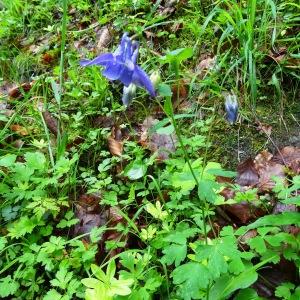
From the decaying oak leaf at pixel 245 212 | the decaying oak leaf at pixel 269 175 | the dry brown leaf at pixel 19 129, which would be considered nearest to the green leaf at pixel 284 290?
the decaying oak leaf at pixel 245 212

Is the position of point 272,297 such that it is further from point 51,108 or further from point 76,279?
point 51,108

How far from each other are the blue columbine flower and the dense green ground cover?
1.9 inches

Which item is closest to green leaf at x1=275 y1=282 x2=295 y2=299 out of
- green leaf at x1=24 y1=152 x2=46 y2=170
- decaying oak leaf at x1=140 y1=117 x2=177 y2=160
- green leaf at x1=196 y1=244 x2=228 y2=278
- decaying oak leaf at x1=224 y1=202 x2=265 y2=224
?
green leaf at x1=196 y1=244 x2=228 y2=278

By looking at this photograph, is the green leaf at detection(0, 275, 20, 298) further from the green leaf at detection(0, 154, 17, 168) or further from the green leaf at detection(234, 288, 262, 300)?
the green leaf at detection(234, 288, 262, 300)

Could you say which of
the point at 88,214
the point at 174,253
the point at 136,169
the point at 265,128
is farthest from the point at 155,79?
the point at 265,128

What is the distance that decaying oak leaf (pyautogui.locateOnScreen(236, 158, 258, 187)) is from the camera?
190 centimetres

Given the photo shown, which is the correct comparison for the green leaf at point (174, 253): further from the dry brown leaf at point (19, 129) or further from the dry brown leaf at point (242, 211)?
the dry brown leaf at point (19, 129)

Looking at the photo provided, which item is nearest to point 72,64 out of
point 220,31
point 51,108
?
point 51,108

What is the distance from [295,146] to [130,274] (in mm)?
1054

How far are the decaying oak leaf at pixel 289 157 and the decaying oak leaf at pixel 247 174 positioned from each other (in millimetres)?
151

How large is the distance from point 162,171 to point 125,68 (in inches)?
35.0

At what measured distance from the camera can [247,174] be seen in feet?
6.31

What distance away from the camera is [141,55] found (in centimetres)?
275

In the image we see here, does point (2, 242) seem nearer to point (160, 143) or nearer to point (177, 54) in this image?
point (160, 143)
